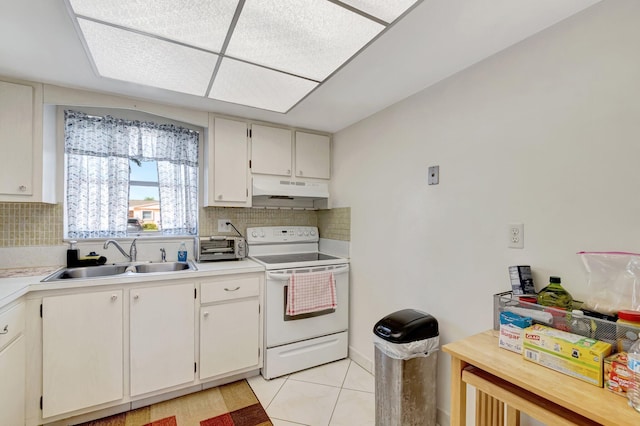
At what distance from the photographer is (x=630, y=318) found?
99 cm

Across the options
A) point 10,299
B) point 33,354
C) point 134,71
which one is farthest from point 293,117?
point 33,354

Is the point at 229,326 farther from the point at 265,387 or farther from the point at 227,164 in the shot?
the point at 227,164

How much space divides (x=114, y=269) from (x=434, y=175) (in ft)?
8.26

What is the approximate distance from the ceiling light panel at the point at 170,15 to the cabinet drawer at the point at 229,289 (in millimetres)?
1608

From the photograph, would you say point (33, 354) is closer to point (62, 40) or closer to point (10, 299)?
point (10, 299)

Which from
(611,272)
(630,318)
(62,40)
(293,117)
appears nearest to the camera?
(630,318)

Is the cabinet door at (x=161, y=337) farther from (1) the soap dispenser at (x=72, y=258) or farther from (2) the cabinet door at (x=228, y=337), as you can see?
(1) the soap dispenser at (x=72, y=258)

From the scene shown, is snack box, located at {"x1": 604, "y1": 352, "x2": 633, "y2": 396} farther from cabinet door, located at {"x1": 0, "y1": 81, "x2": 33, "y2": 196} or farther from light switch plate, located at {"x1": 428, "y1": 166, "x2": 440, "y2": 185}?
cabinet door, located at {"x1": 0, "y1": 81, "x2": 33, "y2": 196}

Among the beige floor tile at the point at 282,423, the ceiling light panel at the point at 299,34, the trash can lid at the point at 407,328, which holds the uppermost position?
the ceiling light panel at the point at 299,34

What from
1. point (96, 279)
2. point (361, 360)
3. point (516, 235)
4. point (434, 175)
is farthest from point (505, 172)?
point (96, 279)

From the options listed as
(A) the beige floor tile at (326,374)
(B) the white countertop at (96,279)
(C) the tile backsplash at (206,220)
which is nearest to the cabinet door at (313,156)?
(C) the tile backsplash at (206,220)

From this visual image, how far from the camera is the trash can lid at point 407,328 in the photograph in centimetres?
169

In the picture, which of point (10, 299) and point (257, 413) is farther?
point (257, 413)

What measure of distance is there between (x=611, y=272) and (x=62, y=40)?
9.08 ft
